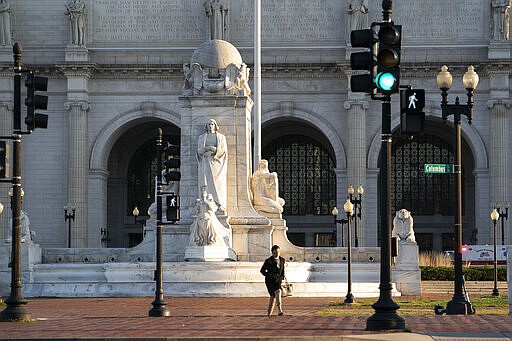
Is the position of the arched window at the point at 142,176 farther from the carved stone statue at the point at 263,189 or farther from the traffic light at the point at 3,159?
the traffic light at the point at 3,159

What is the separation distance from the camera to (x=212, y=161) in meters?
45.3

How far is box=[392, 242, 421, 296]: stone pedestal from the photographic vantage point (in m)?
47.5

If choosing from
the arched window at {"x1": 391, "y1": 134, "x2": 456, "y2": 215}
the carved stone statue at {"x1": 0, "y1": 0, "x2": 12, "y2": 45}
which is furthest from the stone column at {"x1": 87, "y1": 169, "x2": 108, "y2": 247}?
the arched window at {"x1": 391, "y1": 134, "x2": 456, "y2": 215}

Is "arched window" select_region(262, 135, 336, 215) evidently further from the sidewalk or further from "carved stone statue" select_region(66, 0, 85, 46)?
the sidewalk

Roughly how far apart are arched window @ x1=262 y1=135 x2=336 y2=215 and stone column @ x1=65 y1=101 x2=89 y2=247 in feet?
50.0

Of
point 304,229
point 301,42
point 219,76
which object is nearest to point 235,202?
point 219,76

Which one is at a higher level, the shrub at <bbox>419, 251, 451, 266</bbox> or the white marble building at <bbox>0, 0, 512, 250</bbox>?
the white marble building at <bbox>0, 0, 512, 250</bbox>

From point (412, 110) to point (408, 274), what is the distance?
80.0 feet

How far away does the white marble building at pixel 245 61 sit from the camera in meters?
85.9

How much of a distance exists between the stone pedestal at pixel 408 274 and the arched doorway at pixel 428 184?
150 ft

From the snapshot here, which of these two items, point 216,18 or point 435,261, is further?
point 216,18

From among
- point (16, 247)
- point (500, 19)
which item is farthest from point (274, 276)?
point (500, 19)

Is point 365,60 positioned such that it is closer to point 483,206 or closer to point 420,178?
point 483,206

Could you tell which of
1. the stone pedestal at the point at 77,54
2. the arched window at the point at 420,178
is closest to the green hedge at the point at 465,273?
the arched window at the point at 420,178
